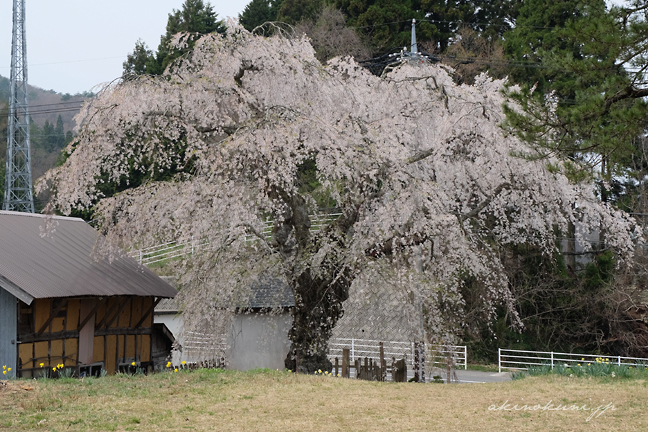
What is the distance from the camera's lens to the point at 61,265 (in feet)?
43.8

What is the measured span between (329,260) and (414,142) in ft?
11.8

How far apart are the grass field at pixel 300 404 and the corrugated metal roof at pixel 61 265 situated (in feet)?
8.22

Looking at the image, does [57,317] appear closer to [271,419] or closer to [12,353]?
[12,353]

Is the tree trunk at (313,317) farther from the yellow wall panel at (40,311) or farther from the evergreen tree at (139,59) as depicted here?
the evergreen tree at (139,59)

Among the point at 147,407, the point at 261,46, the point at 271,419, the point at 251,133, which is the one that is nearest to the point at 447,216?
the point at 251,133

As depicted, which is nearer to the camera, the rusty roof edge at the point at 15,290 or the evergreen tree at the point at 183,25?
the rusty roof edge at the point at 15,290

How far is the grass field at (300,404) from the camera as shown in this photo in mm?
7309

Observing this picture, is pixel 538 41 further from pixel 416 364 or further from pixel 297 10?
pixel 416 364

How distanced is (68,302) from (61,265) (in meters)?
0.80

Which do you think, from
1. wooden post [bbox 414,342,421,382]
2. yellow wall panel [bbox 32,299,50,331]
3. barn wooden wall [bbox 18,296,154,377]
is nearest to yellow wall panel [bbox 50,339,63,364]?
barn wooden wall [bbox 18,296,154,377]

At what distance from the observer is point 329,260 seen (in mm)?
12117

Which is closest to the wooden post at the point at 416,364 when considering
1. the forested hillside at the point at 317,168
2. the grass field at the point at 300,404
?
the forested hillside at the point at 317,168

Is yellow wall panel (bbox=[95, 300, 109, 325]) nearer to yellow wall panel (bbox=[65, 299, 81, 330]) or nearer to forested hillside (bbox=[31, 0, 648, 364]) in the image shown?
yellow wall panel (bbox=[65, 299, 81, 330])

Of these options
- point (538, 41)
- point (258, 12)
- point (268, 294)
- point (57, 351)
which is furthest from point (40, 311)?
point (258, 12)
